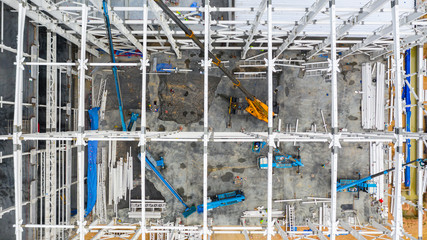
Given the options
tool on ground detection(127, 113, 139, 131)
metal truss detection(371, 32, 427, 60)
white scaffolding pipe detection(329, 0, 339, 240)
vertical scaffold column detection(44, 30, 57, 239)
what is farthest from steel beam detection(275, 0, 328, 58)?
vertical scaffold column detection(44, 30, 57, 239)

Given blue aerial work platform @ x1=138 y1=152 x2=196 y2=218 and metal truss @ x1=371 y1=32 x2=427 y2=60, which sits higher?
metal truss @ x1=371 y1=32 x2=427 y2=60

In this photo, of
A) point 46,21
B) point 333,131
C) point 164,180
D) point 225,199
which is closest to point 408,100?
point 333,131

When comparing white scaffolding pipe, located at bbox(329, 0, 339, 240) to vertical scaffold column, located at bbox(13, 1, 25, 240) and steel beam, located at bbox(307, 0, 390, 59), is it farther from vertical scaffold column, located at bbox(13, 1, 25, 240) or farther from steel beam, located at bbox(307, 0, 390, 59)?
vertical scaffold column, located at bbox(13, 1, 25, 240)

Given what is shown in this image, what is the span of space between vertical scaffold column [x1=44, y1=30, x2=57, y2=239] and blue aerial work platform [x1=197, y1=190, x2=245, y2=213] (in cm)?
691

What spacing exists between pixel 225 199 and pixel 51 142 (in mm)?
8813

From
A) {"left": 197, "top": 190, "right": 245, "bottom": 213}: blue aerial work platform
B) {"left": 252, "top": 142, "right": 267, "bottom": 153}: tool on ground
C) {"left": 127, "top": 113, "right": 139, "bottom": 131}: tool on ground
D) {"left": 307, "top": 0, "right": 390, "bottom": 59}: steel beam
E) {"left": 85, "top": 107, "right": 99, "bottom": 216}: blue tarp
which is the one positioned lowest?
{"left": 197, "top": 190, "right": 245, "bottom": 213}: blue aerial work platform

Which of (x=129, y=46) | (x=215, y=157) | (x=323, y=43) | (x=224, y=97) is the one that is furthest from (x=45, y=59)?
(x=323, y=43)

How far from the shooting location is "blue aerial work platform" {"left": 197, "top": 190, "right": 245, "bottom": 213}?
11273mm

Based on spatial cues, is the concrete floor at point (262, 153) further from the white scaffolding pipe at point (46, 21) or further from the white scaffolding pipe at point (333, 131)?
the white scaffolding pipe at point (333, 131)

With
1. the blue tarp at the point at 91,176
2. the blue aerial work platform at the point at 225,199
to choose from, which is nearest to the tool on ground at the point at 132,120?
the blue tarp at the point at 91,176

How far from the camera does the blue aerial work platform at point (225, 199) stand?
37.0 feet

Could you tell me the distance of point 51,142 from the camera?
9477 mm

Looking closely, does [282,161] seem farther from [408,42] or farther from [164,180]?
[408,42]

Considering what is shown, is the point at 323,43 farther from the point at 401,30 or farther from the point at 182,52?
the point at 182,52
